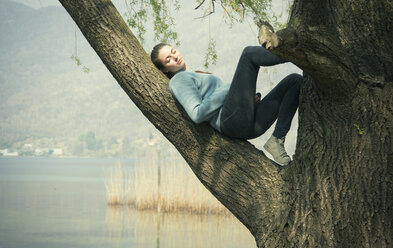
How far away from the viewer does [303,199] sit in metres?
2.12

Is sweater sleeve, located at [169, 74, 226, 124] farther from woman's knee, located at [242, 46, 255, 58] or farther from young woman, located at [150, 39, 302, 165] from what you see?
woman's knee, located at [242, 46, 255, 58]

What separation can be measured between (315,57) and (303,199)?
673mm

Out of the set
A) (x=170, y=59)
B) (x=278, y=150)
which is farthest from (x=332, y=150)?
(x=170, y=59)

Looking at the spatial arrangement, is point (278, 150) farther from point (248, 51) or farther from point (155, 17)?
point (155, 17)

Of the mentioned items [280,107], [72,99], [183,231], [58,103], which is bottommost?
[183,231]

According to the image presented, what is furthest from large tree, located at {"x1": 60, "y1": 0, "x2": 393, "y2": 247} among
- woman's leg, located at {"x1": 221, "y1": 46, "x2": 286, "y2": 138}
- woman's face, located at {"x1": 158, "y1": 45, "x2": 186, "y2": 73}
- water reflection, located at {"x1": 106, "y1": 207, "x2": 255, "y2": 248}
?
water reflection, located at {"x1": 106, "y1": 207, "x2": 255, "y2": 248}

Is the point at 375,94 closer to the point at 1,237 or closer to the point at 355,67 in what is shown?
the point at 355,67

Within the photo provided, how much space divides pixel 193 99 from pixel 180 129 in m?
0.18

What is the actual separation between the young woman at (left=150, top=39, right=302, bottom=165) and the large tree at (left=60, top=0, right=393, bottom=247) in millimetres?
186

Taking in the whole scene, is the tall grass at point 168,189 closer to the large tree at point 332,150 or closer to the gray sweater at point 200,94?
the gray sweater at point 200,94

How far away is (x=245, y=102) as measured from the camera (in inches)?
98.1

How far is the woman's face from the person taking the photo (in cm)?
276

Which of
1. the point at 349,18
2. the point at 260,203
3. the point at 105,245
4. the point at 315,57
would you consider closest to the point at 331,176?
the point at 260,203

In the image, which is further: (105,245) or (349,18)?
(105,245)
